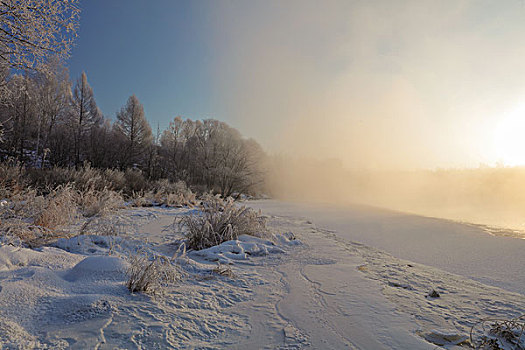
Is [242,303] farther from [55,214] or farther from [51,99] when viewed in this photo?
[51,99]

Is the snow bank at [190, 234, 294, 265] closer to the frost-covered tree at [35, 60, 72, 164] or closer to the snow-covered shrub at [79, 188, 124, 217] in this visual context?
the snow-covered shrub at [79, 188, 124, 217]

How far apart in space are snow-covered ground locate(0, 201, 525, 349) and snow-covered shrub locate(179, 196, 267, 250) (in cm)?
52

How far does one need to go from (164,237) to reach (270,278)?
2366 millimetres

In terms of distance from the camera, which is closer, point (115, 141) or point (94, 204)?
point (94, 204)

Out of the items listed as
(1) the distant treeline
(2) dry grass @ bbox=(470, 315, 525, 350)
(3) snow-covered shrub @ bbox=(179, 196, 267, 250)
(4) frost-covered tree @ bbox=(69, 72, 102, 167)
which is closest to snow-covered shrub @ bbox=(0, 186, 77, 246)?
(3) snow-covered shrub @ bbox=(179, 196, 267, 250)

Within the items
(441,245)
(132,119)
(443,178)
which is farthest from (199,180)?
(443,178)

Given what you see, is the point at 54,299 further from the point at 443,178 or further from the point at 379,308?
the point at 443,178

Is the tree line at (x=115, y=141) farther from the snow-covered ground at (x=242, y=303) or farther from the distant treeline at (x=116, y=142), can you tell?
the snow-covered ground at (x=242, y=303)

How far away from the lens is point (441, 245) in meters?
4.44

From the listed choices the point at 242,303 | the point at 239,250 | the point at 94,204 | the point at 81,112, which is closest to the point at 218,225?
the point at 239,250

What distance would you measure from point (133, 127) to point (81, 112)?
4640mm

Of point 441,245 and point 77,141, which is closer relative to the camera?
point 441,245

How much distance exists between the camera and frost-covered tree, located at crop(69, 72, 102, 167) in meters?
22.5

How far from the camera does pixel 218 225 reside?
157 inches
